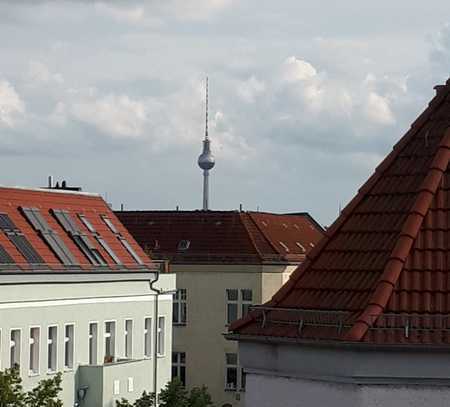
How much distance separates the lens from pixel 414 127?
55.7ft

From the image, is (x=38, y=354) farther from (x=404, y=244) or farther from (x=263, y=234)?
(x=404, y=244)

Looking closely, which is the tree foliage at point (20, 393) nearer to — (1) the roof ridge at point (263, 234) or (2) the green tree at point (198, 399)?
(2) the green tree at point (198, 399)

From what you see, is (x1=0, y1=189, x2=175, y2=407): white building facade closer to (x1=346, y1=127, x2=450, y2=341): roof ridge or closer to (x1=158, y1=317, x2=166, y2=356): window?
(x1=158, y1=317, x2=166, y2=356): window

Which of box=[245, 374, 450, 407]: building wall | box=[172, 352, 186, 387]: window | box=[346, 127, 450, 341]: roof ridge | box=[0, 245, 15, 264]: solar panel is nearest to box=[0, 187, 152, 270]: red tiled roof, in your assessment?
box=[0, 245, 15, 264]: solar panel

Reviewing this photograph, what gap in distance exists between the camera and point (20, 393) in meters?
44.4

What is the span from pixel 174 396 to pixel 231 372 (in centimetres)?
2432

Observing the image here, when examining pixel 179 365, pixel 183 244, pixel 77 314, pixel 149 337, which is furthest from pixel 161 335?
pixel 183 244

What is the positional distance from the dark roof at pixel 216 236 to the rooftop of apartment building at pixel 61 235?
1390cm

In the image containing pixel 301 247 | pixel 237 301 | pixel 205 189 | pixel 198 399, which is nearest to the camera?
pixel 198 399

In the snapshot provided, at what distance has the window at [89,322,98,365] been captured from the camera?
57.1m

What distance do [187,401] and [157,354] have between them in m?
10.7

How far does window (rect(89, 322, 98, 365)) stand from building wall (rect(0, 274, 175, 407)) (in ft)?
0.60

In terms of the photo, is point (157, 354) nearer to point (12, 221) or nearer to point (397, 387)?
point (12, 221)

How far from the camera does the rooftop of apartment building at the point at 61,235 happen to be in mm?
52875
